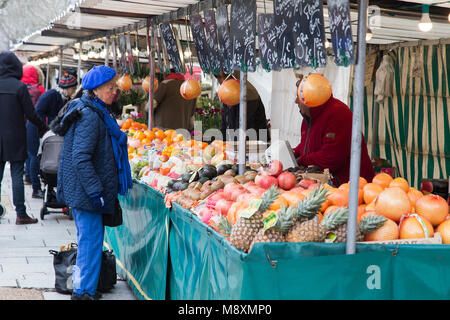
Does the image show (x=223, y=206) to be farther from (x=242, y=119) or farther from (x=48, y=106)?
(x=48, y=106)

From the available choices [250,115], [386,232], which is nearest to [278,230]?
[386,232]

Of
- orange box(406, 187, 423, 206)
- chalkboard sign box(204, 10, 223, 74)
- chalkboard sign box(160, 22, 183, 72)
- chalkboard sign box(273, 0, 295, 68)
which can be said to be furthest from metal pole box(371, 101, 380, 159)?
orange box(406, 187, 423, 206)

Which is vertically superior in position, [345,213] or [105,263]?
[345,213]

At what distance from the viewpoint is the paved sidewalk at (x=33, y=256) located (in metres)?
5.27

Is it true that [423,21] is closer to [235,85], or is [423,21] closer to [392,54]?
[235,85]

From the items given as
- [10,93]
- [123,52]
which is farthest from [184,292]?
[123,52]

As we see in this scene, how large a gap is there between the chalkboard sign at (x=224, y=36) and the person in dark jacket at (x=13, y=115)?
3.50 m

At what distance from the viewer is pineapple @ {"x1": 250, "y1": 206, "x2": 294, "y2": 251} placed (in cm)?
295

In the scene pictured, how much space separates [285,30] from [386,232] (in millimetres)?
1593

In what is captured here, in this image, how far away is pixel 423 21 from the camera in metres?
6.00

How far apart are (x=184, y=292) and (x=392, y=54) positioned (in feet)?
21.0

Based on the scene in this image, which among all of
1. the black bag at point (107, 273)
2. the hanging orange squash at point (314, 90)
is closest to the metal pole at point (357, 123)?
the hanging orange squash at point (314, 90)

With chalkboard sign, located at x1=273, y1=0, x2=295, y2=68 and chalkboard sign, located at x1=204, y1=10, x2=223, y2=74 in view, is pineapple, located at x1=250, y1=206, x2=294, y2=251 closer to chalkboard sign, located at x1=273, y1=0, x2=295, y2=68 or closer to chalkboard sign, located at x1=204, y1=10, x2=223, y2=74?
chalkboard sign, located at x1=273, y1=0, x2=295, y2=68

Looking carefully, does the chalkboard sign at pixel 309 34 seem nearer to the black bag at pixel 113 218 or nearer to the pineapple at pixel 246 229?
the pineapple at pixel 246 229
